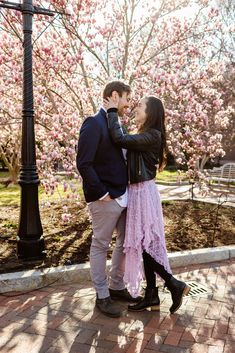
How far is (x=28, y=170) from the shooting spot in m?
4.88

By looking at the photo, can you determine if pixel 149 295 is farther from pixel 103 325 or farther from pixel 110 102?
pixel 110 102

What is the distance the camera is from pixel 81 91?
7.27 m

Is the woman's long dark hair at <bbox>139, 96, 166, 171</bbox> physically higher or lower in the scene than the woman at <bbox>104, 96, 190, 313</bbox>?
higher

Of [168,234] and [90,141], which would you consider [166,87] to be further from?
[90,141]

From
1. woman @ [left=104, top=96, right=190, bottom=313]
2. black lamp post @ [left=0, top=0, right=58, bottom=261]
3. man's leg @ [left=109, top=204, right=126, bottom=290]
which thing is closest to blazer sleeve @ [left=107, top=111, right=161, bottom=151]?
woman @ [left=104, top=96, right=190, bottom=313]

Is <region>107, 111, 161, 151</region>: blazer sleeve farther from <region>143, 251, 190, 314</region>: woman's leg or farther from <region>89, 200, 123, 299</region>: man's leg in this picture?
<region>143, 251, 190, 314</region>: woman's leg

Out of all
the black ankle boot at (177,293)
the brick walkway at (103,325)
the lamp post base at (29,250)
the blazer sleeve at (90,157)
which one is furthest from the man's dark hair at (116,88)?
the lamp post base at (29,250)

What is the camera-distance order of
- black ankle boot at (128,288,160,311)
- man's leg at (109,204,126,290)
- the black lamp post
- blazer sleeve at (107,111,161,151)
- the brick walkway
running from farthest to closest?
the black lamp post
man's leg at (109,204,126,290)
black ankle boot at (128,288,160,311)
blazer sleeve at (107,111,161,151)
the brick walkway

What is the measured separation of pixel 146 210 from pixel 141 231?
0.20m

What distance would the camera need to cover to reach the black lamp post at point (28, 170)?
4.81 m

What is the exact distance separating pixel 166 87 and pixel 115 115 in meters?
3.61

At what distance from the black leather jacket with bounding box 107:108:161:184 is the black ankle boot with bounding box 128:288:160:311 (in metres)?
1.10

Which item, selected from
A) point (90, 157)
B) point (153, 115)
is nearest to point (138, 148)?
point (153, 115)

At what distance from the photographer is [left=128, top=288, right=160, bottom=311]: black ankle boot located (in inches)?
151
